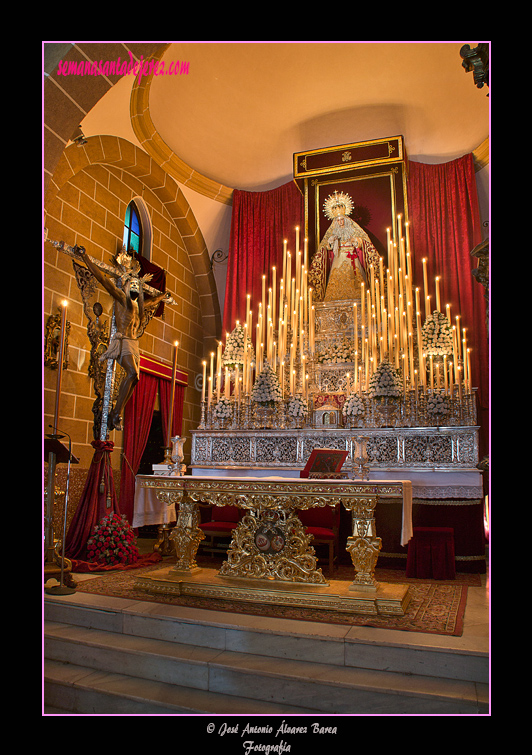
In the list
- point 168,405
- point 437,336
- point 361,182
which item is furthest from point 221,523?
point 361,182

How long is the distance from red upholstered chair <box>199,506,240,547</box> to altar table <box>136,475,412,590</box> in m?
0.81

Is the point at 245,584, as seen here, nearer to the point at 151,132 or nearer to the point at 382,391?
the point at 382,391

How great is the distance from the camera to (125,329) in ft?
21.4

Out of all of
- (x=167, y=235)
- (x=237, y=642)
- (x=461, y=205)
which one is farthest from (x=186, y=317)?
(x=237, y=642)

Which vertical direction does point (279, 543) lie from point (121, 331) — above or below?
below

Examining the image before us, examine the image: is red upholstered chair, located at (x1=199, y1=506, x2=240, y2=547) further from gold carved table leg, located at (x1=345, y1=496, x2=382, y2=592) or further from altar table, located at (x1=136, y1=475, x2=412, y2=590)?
gold carved table leg, located at (x1=345, y1=496, x2=382, y2=592)

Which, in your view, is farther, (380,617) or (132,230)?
(132,230)

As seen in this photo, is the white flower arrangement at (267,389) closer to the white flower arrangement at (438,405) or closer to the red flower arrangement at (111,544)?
the white flower arrangement at (438,405)

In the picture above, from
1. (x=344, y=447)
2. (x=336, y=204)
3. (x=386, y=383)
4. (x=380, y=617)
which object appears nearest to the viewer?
(x=380, y=617)

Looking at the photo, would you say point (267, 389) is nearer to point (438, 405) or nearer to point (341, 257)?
point (438, 405)

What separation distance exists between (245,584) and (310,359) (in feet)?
12.6

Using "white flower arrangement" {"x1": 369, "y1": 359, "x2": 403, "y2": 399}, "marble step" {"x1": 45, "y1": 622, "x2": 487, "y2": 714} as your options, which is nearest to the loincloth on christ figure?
"white flower arrangement" {"x1": 369, "y1": 359, "x2": 403, "y2": 399}

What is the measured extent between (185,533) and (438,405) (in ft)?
10.2

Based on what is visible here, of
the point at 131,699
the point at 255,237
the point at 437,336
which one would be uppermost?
the point at 255,237
